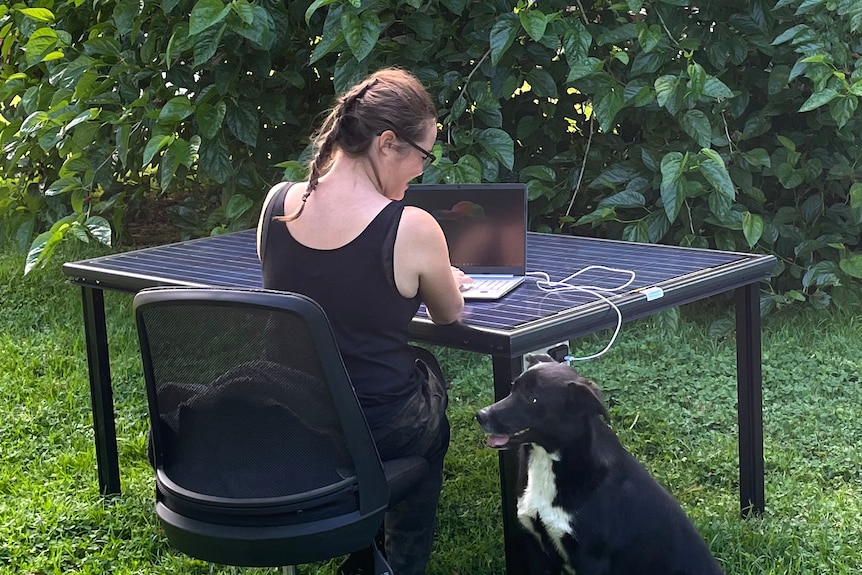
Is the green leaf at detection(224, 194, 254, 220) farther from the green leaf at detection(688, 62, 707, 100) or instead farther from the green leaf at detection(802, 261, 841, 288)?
the green leaf at detection(802, 261, 841, 288)

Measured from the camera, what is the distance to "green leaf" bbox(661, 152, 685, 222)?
432 cm

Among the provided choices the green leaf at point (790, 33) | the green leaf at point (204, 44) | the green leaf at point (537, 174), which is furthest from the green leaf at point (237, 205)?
the green leaf at point (790, 33)

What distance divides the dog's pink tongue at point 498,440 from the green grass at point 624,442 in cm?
91

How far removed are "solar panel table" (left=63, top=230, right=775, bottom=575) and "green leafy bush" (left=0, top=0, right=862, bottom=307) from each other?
986 millimetres

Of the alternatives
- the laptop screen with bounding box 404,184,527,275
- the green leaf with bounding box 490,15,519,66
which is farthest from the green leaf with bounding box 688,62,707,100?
the laptop screen with bounding box 404,184,527,275

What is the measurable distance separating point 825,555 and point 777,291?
102 inches

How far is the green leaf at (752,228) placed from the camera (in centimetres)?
472

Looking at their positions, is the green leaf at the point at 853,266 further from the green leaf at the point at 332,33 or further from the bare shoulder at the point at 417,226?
the bare shoulder at the point at 417,226

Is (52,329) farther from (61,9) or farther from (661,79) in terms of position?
(661,79)

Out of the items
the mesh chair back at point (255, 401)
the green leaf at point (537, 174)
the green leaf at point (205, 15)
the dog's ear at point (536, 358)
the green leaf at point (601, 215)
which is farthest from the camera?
the green leaf at point (537, 174)

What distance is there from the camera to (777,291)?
553 cm

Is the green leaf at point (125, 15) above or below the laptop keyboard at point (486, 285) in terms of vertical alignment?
above

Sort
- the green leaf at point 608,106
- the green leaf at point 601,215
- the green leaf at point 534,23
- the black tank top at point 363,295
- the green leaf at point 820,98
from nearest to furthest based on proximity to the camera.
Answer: the black tank top at point 363,295 < the green leaf at point 534,23 < the green leaf at point 820,98 < the green leaf at point 608,106 < the green leaf at point 601,215

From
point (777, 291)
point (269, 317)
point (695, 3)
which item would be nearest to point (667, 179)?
point (695, 3)
